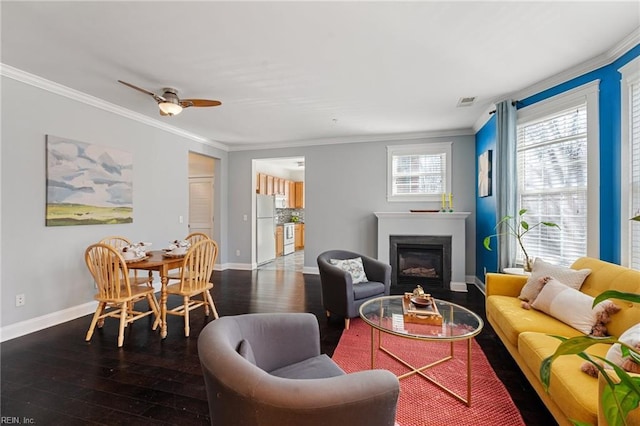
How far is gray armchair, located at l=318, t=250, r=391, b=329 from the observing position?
2977 mm

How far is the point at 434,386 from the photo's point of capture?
2037 mm

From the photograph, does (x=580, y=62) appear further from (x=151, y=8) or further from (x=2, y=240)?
(x=2, y=240)

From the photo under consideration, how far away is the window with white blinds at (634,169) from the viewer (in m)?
2.24

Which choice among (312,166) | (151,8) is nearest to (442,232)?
(312,166)

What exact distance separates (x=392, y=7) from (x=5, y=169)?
380 centimetres

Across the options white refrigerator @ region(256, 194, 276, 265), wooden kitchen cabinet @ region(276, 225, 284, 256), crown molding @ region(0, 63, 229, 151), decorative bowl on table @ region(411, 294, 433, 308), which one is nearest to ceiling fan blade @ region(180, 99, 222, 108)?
crown molding @ region(0, 63, 229, 151)

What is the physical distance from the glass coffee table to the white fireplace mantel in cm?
232

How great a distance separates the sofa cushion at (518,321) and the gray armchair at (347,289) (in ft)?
3.70

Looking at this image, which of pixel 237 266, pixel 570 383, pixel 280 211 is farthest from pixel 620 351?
pixel 280 211

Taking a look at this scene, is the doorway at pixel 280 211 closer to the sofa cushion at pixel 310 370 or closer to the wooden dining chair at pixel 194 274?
the wooden dining chair at pixel 194 274

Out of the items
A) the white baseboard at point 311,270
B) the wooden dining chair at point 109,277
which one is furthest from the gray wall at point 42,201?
the white baseboard at point 311,270

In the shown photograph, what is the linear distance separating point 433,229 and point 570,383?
11.4 feet

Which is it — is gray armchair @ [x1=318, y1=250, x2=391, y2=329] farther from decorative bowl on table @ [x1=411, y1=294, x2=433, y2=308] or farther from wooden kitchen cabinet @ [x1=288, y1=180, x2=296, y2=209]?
wooden kitchen cabinet @ [x1=288, y1=180, x2=296, y2=209]

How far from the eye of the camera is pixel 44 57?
2584 millimetres
